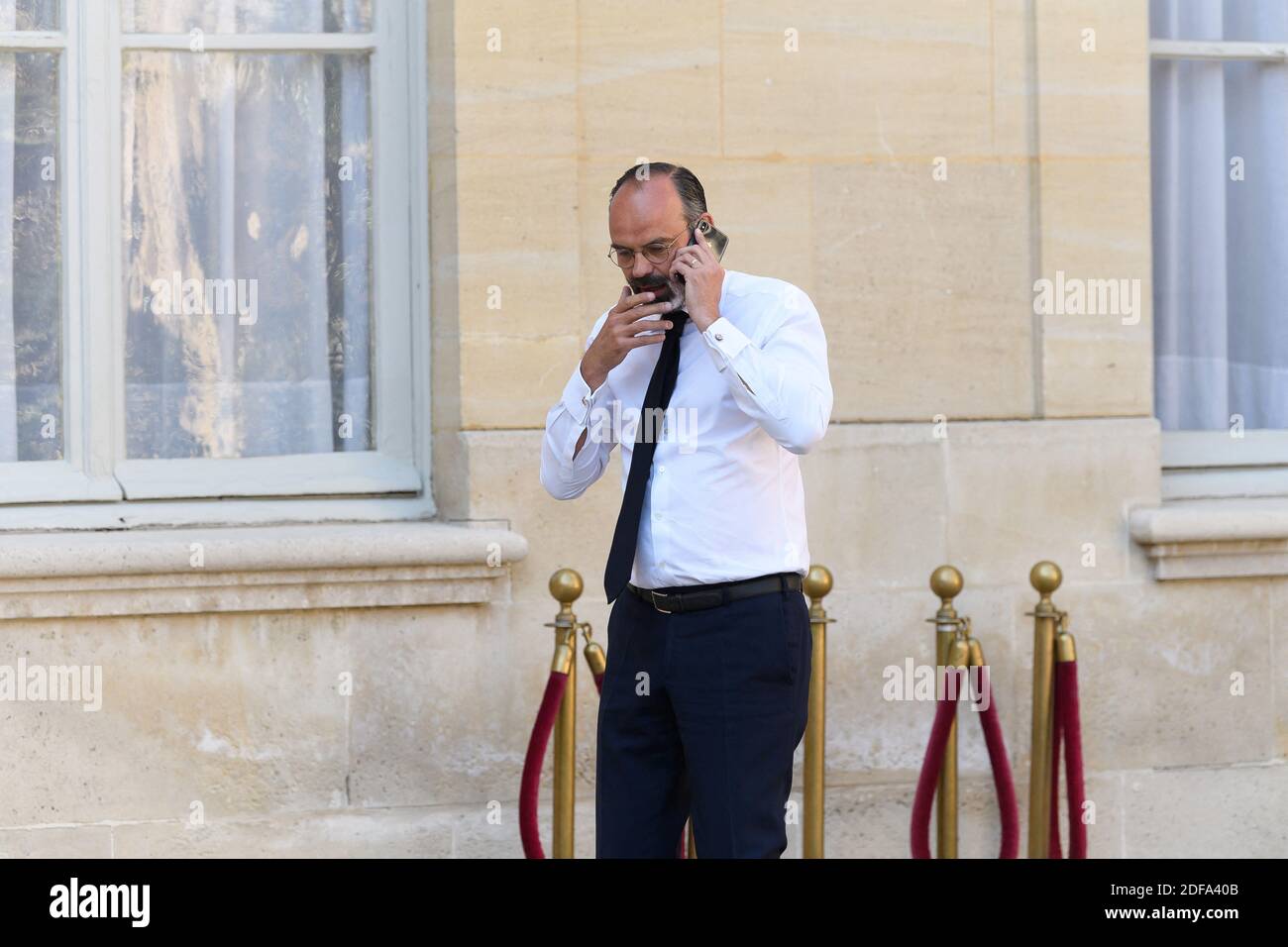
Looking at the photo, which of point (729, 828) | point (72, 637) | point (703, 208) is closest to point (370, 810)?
point (72, 637)

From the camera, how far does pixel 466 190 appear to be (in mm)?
4895

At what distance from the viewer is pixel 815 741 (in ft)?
15.0

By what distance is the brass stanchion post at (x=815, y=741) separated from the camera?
14.8ft

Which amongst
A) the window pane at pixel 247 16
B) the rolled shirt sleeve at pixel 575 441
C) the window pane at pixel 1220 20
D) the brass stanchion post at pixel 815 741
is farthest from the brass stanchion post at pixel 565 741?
the window pane at pixel 1220 20

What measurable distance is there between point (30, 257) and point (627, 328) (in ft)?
8.37

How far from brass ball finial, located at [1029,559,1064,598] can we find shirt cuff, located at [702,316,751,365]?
1.75m

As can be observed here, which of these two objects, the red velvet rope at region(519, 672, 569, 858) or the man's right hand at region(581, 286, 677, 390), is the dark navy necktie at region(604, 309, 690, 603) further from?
the red velvet rope at region(519, 672, 569, 858)

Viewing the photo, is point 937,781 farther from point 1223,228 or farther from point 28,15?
point 28,15
